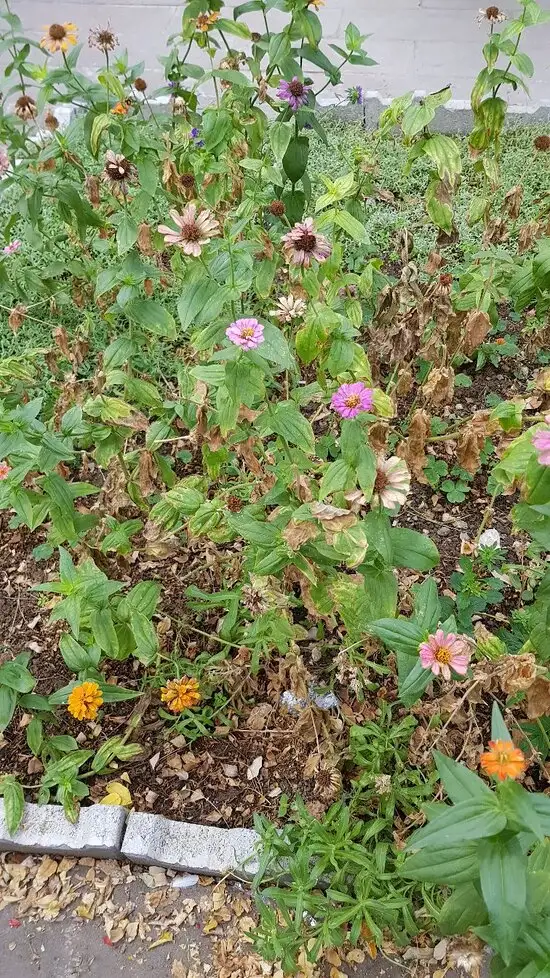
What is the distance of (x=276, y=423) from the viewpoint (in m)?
1.49

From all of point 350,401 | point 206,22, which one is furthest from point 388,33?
point 350,401

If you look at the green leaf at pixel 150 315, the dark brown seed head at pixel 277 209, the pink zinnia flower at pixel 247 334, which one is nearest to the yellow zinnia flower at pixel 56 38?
the dark brown seed head at pixel 277 209

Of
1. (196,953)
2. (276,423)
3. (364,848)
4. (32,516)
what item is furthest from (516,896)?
(32,516)

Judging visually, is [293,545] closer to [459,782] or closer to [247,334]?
[247,334]

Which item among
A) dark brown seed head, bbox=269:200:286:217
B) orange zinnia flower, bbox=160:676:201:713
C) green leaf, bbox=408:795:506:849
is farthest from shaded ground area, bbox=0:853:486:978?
dark brown seed head, bbox=269:200:286:217

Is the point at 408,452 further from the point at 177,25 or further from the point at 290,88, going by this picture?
the point at 177,25

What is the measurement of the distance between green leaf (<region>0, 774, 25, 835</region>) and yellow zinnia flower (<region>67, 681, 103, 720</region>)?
0.25 meters

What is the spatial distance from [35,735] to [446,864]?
1.17 m

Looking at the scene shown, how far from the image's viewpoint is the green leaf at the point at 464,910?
1053 millimetres

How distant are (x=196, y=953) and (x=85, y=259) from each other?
2.38 metres

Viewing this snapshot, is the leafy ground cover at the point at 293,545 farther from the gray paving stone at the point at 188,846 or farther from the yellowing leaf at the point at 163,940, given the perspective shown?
the yellowing leaf at the point at 163,940

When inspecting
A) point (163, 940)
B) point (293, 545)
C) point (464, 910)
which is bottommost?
point (163, 940)

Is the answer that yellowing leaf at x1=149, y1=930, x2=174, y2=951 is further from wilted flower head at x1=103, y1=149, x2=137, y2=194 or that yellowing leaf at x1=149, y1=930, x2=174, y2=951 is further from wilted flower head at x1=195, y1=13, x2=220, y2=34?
wilted flower head at x1=195, y1=13, x2=220, y2=34

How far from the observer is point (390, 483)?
1305 mm
